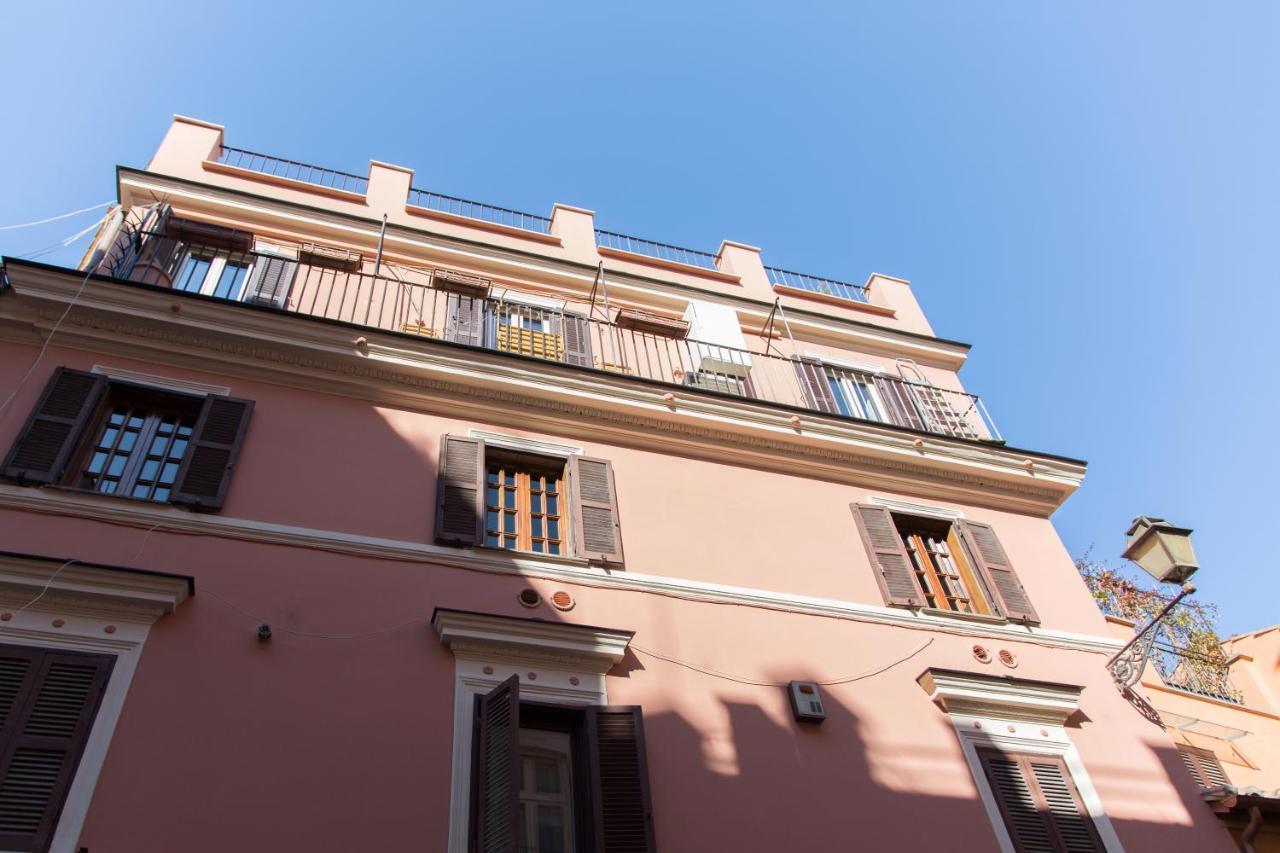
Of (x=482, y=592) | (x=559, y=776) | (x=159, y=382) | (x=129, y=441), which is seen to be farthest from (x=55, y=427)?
(x=559, y=776)

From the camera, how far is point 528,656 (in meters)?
7.43

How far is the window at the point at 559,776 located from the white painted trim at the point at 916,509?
4.49 meters

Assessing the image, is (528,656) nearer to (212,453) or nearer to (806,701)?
(806,701)

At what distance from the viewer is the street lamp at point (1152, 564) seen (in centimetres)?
920

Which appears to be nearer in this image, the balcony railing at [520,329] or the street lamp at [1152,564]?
the street lamp at [1152,564]

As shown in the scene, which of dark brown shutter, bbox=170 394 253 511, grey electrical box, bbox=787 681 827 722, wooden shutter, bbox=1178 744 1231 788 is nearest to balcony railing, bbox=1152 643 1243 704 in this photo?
wooden shutter, bbox=1178 744 1231 788

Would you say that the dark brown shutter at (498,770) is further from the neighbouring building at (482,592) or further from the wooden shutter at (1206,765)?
the wooden shutter at (1206,765)

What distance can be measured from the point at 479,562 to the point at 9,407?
13.7 ft

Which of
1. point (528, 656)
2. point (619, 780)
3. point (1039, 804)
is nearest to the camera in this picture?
point (619, 780)

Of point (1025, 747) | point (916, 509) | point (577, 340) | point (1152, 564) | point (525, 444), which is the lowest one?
point (1025, 747)

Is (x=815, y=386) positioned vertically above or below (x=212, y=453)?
above

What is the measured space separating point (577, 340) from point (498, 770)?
659cm

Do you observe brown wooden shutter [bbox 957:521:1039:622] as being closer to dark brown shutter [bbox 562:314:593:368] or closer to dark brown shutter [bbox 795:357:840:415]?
dark brown shutter [bbox 795:357:840:415]

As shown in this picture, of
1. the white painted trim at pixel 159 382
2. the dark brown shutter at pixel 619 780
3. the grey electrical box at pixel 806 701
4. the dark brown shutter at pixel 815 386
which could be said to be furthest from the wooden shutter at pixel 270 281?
the grey electrical box at pixel 806 701
